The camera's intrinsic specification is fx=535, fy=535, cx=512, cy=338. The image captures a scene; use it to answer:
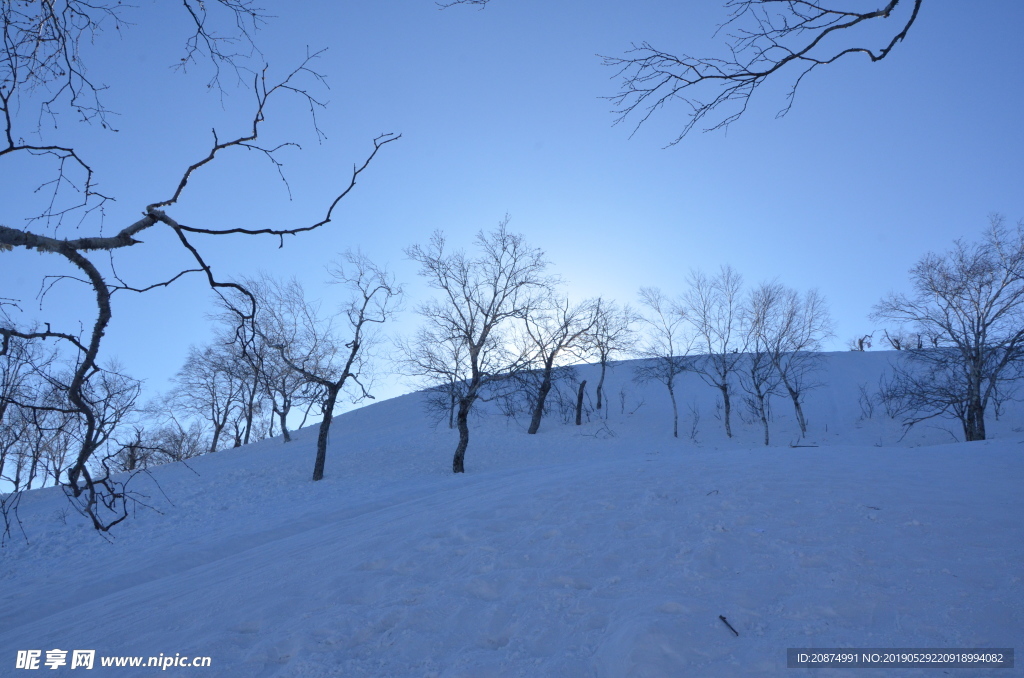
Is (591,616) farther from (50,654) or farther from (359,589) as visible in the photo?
(50,654)

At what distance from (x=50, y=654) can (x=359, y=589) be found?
2399 millimetres

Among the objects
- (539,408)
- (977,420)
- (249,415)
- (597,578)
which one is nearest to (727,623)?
(597,578)

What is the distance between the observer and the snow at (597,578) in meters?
3.36

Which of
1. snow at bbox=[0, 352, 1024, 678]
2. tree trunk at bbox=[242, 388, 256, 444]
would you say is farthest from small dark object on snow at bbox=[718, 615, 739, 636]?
tree trunk at bbox=[242, 388, 256, 444]

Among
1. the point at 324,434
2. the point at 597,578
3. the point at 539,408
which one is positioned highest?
the point at 539,408

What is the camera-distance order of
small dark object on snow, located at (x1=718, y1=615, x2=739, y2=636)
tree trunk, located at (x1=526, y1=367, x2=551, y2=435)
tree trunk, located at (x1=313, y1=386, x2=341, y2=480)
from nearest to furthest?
1. small dark object on snow, located at (x1=718, y1=615, x2=739, y2=636)
2. tree trunk, located at (x1=313, y1=386, x2=341, y2=480)
3. tree trunk, located at (x1=526, y1=367, x2=551, y2=435)

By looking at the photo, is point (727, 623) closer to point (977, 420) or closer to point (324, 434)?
point (324, 434)

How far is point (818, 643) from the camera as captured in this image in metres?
3.18

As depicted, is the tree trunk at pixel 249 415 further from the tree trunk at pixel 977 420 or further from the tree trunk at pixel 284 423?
the tree trunk at pixel 977 420

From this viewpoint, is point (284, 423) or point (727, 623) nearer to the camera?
point (727, 623)

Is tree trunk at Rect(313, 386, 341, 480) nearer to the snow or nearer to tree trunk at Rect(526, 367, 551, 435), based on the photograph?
the snow

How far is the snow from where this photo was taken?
3.36 meters

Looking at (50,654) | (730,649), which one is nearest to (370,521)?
(50,654)

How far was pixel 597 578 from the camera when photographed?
4473 mm
